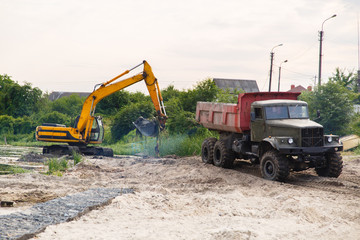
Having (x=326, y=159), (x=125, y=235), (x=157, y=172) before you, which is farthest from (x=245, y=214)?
(x=157, y=172)

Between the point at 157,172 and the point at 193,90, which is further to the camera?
the point at 193,90

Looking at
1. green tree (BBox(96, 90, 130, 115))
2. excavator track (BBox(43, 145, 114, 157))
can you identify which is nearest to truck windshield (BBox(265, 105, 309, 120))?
excavator track (BBox(43, 145, 114, 157))

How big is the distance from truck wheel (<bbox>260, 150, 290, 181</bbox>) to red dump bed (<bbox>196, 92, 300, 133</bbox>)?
179cm

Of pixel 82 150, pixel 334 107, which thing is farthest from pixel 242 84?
pixel 82 150

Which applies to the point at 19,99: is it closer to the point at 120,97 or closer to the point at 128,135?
the point at 120,97

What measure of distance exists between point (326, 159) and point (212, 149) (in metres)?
4.56

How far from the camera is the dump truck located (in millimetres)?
12367

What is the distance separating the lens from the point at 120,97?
38.7 metres

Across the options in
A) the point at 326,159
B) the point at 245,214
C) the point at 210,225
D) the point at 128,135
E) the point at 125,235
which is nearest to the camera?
the point at 125,235

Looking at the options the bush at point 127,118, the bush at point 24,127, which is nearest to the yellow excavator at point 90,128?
the bush at point 127,118

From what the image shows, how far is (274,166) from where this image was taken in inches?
489

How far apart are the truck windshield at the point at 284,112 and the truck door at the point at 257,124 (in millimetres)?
246

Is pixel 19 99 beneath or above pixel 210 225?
above

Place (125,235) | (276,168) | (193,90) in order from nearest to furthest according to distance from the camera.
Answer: (125,235), (276,168), (193,90)
